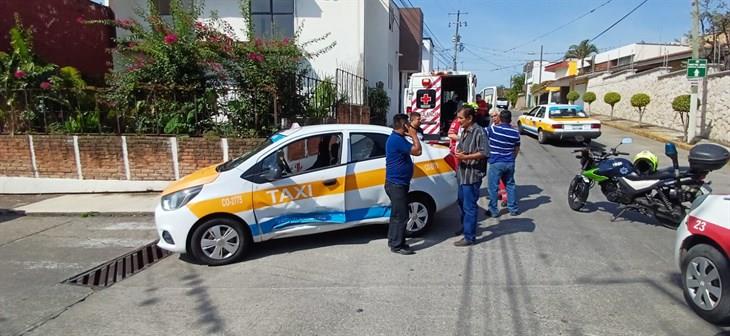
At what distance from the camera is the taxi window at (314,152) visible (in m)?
5.70

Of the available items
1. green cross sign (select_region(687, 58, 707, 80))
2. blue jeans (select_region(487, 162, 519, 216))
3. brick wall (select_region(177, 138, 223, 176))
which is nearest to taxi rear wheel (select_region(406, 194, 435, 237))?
blue jeans (select_region(487, 162, 519, 216))

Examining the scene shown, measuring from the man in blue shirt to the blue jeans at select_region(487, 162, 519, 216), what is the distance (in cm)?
227

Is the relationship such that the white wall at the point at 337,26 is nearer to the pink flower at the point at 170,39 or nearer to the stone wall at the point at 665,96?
the pink flower at the point at 170,39

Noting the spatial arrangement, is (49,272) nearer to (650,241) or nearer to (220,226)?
(220,226)

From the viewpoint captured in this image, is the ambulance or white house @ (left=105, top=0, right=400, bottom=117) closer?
the ambulance

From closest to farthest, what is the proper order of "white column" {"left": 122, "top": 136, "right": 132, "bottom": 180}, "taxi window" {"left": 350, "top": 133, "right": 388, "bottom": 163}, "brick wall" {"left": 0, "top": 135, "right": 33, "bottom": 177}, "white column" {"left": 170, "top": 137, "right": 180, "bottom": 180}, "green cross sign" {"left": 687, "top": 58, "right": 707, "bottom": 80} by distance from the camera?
"taxi window" {"left": 350, "top": 133, "right": 388, "bottom": 163} < "white column" {"left": 170, "top": 137, "right": 180, "bottom": 180} < "white column" {"left": 122, "top": 136, "right": 132, "bottom": 180} < "brick wall" {"left": 0, "top": 135, "right": 33, "bottom": 177} < "green cross sign" {"left": 687, "top": 58, "right": 707, "bottom": 80}

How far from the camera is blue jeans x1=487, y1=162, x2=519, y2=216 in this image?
7137mm

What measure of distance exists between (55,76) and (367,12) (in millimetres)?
10922

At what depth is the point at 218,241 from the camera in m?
5.36

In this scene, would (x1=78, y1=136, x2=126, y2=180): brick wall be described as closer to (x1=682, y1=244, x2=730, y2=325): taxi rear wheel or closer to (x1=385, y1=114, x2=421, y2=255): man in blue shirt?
(x1=385, y1=114, x2=421, y2=255): man in blue shirt

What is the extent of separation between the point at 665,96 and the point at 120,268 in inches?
902

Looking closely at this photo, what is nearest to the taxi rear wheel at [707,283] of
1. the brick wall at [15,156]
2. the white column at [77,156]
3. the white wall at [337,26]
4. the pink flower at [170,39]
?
the pink flower at [170,39]

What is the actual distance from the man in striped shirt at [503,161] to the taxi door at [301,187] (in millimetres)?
2733

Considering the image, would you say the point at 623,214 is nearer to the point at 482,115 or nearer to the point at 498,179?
the point at 498,179
